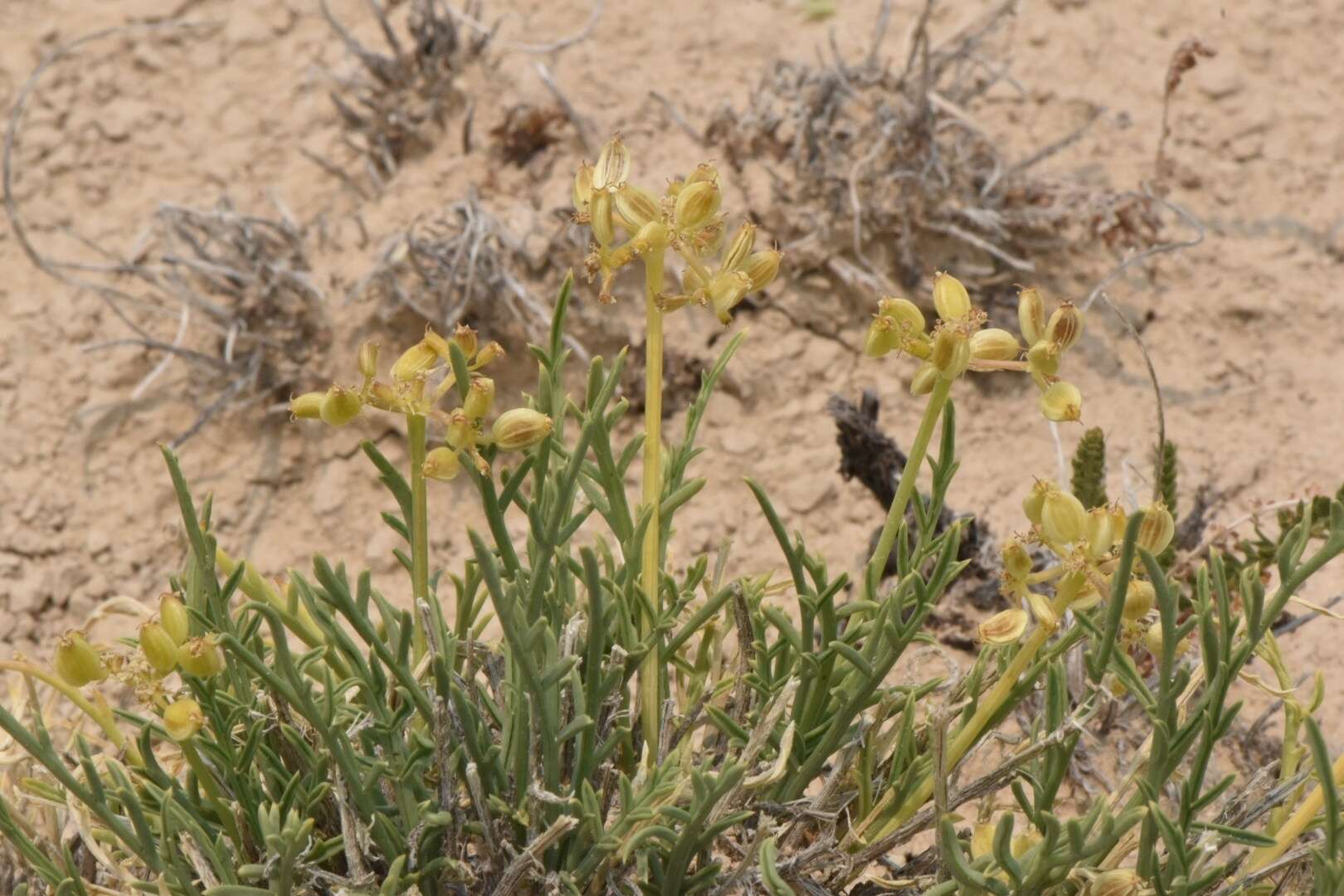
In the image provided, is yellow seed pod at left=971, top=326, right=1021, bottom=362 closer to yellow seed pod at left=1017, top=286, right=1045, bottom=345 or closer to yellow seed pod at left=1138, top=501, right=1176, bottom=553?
yellow seed pod at left=1017, top=286, right=1045, bottom=345

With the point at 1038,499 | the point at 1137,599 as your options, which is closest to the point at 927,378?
the point at 1038,499

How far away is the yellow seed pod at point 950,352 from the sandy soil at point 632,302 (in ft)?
3.89

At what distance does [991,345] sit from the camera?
1330 mm

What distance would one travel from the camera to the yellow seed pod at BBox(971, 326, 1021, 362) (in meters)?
1.33

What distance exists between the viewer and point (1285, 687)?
157 centimetres

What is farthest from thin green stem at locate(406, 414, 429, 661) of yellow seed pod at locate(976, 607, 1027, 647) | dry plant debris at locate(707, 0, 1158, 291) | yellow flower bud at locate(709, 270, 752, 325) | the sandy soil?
dry plant debris at locate(707, 0, 1158, 291)

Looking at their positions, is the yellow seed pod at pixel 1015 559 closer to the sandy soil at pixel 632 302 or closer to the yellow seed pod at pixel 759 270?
the yellow seed pod at pixel 759 270

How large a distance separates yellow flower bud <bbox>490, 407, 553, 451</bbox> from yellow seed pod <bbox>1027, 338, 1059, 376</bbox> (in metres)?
Answer: 0.43

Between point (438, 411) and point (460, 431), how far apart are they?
2.0 inches

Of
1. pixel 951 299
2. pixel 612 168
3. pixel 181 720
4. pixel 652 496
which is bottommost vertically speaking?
pixel 181 720

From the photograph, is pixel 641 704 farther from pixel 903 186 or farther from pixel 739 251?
pixel 903 186

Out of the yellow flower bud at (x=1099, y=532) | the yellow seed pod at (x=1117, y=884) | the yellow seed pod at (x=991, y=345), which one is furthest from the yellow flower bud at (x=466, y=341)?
the yellow seed pod at (x=1117, y=884)

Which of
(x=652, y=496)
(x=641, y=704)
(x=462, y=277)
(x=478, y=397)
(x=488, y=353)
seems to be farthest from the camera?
(x=462, y=277)

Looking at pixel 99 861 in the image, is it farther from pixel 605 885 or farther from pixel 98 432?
pixel 98 432
